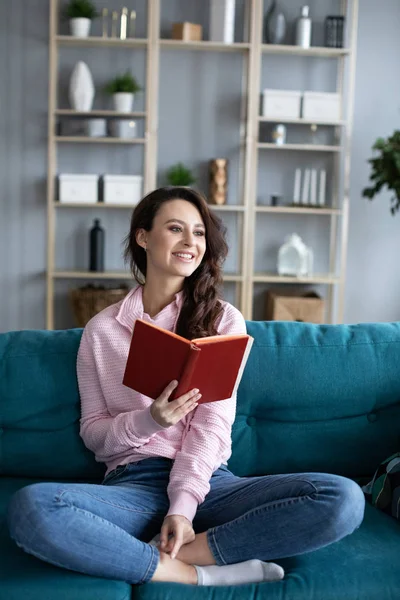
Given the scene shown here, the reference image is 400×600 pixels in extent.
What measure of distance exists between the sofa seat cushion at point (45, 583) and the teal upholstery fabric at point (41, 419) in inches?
17.4

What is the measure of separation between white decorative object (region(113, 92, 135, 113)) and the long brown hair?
9.77 ft

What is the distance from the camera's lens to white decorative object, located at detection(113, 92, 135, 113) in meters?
5.09

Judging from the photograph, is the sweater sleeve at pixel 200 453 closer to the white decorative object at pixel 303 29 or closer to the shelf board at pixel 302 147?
the shelf board at pixel 302 147

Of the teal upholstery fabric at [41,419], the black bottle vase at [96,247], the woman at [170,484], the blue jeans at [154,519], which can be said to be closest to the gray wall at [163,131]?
the black bottle vase at [96,247]

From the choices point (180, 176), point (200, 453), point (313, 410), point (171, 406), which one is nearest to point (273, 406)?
point (313, 410)

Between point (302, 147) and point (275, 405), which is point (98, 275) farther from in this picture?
point (275, 405)

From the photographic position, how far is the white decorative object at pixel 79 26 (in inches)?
197

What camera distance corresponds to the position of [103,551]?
5.56ft

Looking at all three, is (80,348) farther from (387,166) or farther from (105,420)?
(387,166)

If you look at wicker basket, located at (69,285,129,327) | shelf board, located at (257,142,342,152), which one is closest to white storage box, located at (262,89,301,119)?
shelf board, located at (257,142,342,152)

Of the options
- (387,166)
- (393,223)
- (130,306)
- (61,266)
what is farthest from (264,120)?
(130,306)

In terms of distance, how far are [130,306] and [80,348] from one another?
0.17 meters

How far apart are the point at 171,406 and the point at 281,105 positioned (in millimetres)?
3576

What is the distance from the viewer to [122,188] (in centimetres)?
511
